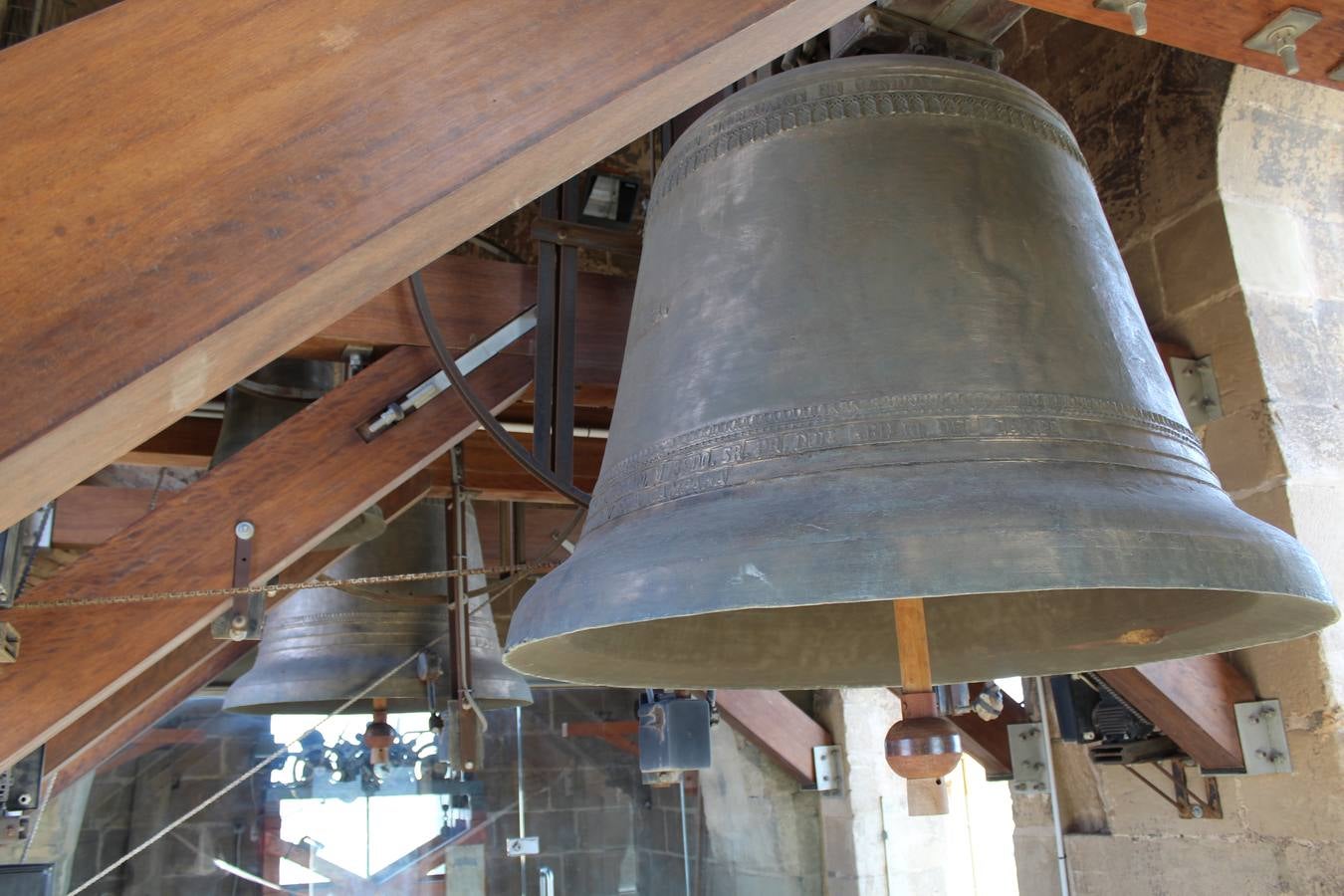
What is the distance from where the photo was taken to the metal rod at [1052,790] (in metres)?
3.06

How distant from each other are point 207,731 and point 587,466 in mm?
3371

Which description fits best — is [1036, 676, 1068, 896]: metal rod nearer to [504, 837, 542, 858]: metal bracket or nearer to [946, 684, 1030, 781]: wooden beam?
[946, 684, 1030, 781]: wooden beam

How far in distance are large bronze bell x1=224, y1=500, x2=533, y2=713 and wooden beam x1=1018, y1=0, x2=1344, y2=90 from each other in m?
2.33

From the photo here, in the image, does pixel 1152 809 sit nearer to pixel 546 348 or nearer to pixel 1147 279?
pixel 1147 279

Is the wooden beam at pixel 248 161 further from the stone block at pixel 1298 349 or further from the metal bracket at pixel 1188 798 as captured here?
the metal bracket at pixel 1188 798

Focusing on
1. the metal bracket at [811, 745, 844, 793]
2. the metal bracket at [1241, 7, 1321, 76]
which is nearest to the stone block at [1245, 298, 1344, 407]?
the metal bracket at [1241, 7, 1321, 76]

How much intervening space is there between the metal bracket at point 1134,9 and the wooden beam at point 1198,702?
1362mm

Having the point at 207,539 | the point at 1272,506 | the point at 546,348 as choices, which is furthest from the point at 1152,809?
the point at 207,539

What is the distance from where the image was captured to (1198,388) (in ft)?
8.70

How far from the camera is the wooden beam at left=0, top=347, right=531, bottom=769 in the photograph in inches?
90.1

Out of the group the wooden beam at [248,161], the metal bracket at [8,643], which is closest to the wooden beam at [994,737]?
the metal bracket at [8,643]

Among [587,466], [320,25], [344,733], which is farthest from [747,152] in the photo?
[344,733]

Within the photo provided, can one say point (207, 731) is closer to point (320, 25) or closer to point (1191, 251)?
point (1191, 251)

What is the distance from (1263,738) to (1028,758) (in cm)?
84
